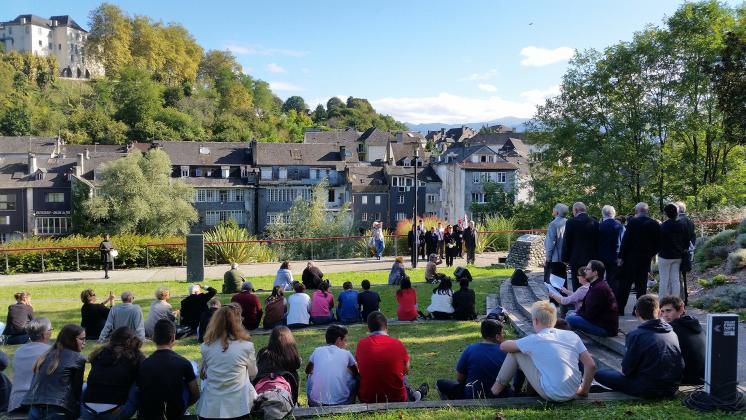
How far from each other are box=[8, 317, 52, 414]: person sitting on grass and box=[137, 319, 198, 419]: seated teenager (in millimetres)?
1399

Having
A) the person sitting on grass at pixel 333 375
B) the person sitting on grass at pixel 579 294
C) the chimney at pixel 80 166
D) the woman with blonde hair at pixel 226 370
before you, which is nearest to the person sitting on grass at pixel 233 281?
the person sitting on grass at pixel 579 294

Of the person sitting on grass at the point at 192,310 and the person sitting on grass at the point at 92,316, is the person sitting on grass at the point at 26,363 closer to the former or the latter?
the person sitting on grass at the point at 92,316

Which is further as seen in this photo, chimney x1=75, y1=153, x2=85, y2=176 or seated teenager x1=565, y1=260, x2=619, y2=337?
chimney x1=75, y1=153, x2=85, y2=176

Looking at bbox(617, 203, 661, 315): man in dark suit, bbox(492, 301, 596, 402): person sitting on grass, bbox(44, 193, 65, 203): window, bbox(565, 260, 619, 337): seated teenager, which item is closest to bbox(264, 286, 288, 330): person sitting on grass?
bbox(565, 260, 619, 337): seated teenager

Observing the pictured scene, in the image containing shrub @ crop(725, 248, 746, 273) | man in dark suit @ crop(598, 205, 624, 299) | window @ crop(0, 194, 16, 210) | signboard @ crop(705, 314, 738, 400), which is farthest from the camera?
window @ crop(0, 194, 16, 210)

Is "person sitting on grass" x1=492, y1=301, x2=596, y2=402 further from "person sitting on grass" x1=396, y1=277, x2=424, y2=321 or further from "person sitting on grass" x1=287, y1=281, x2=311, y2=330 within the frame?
"person sitting on grass" x1=287, y1=281, x2=311, y2=330

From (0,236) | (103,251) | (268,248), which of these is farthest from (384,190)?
(103,251)

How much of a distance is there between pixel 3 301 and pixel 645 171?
30309mm

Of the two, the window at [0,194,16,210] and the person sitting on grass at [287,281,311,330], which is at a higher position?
the window at [0,194,16,210]

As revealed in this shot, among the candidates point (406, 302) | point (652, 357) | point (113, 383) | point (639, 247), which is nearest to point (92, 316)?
point (113, 383)

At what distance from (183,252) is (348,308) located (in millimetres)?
13033

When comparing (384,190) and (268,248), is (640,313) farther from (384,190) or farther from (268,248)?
(384,190)

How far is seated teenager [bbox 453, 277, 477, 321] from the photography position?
468 inches

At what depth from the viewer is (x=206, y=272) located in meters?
21.0
